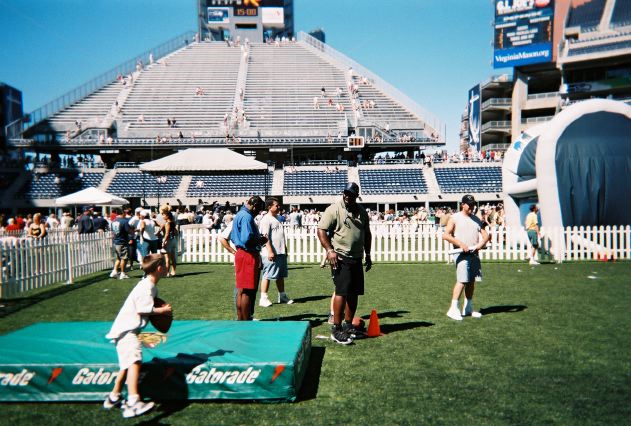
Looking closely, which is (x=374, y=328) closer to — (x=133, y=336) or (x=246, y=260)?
(x=246, y=260)

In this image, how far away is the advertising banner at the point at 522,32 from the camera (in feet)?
135

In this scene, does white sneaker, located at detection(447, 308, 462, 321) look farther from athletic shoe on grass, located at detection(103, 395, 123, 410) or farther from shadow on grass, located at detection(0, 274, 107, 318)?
shadow on grass, located at detection(0, 274, 107, 318)

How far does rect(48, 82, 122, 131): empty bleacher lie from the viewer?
43156mm

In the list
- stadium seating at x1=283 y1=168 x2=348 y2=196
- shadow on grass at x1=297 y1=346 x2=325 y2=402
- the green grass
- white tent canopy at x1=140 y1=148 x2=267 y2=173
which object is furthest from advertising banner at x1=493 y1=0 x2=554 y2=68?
shadow on grass at x1=297 y1=346 x2=325 y2=402

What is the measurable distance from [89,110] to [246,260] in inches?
1767

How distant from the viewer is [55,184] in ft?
124

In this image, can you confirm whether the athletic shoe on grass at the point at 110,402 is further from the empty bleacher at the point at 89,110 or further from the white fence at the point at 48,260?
the empty bleacher at the point at 89,110

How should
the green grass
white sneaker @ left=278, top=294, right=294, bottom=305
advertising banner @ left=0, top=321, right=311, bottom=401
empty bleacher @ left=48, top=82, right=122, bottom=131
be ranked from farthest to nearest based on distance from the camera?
empty bleacher @ left=48, top=82, right=122, bottom=131 → white sneaker @ left=278, top=294, right=294, bottom=305 → advertising banner @ left=0, top=321, right=311, bottom=401 → the green grass

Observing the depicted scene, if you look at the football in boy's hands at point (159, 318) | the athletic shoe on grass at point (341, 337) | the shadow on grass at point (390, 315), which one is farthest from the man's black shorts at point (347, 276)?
the football in boy's hands at point (159, 318)

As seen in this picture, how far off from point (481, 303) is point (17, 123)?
44.1m

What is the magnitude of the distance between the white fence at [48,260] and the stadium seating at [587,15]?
136ft

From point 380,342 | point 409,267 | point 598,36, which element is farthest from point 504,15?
point 380,342

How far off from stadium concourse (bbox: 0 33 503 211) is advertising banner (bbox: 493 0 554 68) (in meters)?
8.07

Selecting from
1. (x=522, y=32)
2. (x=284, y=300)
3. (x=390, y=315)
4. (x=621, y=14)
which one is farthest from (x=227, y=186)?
(x=390, y=315)
